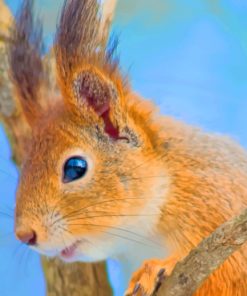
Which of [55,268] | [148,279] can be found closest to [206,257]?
[148,279]

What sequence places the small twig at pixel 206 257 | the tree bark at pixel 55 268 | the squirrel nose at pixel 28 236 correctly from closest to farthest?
A: the small twig at pixel 206 257 → the squirrel nose at pixel 28 236 → the tree bark at pixel 55 268

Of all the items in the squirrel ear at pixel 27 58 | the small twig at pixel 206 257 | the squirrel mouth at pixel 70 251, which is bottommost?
the small twig at pixel 206 257

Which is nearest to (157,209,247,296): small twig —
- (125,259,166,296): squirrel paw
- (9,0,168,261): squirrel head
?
(125,259,166,296): squirrel paw

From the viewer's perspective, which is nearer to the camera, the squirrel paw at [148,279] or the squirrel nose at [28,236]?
the squirrel paw at [148,279]

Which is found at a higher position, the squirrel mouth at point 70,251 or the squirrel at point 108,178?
the squirrel at point 108,178

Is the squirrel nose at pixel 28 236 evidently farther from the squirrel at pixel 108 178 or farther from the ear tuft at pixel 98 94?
the ear tuft at pixel 98 94

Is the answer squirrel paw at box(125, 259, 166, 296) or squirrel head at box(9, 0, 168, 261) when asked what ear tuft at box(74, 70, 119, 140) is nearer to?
squirrel head at box(9, 0, 168, 261)

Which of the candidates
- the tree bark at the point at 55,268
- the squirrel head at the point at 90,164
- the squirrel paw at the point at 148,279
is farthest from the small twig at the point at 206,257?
the tree bark at the point at 55,268

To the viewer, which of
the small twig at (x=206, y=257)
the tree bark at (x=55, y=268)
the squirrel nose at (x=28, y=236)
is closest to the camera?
the small twig at (x=206, y=257)
